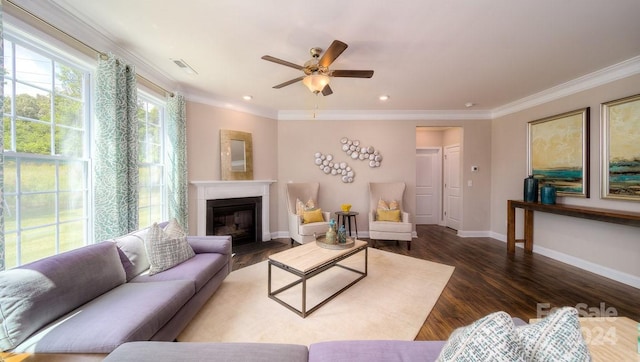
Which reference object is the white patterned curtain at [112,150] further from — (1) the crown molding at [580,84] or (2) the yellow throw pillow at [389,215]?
(1) the crown molding at [580,84]

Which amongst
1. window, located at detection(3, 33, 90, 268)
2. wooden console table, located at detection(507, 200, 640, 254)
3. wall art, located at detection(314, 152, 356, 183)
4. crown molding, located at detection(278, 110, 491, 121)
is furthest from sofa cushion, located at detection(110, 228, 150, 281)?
wooden console table, located at detection(507, 200, 640, 254)

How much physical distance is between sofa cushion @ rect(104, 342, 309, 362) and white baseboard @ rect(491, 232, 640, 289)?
4.15m

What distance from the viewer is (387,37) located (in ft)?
7.22

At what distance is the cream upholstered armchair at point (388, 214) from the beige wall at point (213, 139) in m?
2.18

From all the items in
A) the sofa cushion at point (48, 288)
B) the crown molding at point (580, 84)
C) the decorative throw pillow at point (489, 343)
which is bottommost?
the sofa cushion at point (48, 288)

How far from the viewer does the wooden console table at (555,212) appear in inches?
100

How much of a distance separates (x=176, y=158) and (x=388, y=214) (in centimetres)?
370

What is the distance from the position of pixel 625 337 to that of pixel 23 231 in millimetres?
3764

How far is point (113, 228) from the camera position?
2215 mm

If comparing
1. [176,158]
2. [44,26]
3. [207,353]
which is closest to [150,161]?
Result: [176,158]

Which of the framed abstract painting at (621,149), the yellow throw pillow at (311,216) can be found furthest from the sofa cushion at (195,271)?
the framed abstract painting at (621,149)

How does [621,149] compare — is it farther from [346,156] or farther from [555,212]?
[346,156]

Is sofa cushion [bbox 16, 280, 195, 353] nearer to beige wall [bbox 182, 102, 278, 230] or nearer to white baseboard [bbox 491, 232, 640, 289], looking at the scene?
beige wall [bbox 182, 102, 278, 230]

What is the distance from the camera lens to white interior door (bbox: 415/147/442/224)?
602 cm
